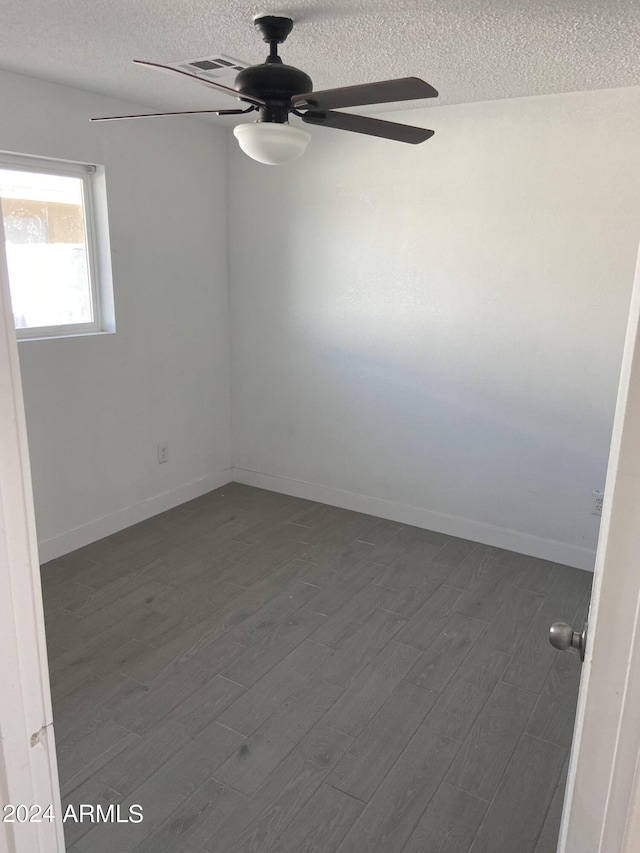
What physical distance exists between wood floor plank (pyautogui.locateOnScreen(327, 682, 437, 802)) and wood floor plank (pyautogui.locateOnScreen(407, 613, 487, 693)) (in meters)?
0.07

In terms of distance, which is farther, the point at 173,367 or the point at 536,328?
the point at 173,367

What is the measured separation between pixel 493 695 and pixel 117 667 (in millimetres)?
1468

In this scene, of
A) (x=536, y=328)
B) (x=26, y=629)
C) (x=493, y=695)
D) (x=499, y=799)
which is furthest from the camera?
(x=536, y=328)

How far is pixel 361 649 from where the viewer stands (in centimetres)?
263

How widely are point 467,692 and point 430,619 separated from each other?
0.50 metres

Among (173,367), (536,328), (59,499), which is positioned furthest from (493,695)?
(173,367)

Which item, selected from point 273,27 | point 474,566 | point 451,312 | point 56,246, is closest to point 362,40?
point 273,27

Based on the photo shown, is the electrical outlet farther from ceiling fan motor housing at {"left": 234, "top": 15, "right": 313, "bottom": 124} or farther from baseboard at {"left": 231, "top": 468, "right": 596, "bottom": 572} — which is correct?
ceiling fan motor housing at {"left": 234, "top": 15, "right": 313, "bottom": 124}

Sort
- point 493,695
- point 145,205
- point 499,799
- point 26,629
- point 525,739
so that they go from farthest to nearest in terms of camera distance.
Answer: point 145,205 → point 493,695 → point 525,739 → point 499,799 → point 26,629

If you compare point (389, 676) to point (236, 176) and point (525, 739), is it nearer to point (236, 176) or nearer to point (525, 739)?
point (525, 739)

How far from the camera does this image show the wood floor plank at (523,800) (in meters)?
1.77

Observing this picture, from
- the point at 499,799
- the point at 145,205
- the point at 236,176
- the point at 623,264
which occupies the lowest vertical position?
the point at 499,799

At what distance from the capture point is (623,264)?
298cm

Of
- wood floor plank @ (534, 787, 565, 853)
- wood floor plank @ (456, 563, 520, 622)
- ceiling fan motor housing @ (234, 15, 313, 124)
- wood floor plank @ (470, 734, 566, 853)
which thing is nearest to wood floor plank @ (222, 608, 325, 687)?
wood floor plank @ (456, 563, 520, 622)
